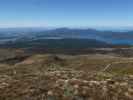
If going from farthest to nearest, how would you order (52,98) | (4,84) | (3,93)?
(4,84), (3,93), (52,98)

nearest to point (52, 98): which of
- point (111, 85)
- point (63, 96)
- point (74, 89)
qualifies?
point (63, 96)

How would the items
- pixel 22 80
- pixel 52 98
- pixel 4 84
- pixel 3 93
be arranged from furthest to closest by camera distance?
pixel 22 80 < pixel 4 84 < pixel 3 93 < pixel 52 98

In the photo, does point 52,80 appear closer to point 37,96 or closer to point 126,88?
point 37,96

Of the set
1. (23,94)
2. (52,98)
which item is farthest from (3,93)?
(52,98)

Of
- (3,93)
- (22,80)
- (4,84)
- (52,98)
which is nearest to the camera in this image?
(52,98)

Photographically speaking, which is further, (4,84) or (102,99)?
(4,84)

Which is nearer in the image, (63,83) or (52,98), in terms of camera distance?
(52,98)

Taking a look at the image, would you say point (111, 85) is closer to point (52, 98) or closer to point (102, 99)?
point (102, 99)
